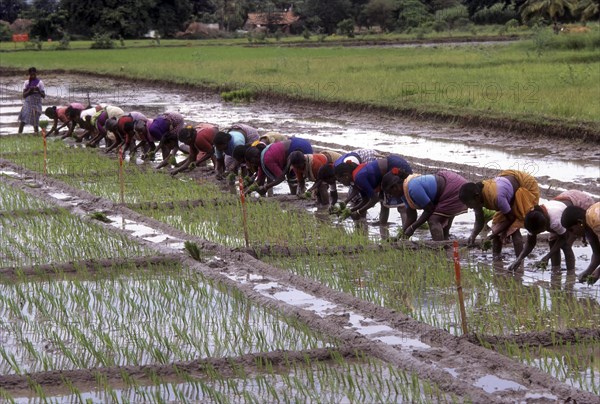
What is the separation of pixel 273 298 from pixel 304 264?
0.94 m

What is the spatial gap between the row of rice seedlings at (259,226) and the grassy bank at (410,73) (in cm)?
543

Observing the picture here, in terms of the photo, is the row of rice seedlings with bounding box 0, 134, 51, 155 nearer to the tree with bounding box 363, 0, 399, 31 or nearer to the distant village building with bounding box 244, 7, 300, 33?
the tree with bounding box 363, 0, 399, 31

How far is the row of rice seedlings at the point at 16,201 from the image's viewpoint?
972 cm

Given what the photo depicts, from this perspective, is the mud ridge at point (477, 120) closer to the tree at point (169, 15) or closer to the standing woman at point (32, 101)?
the standing woman at point (32, 101)

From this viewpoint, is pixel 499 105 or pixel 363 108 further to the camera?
pixel 363 108

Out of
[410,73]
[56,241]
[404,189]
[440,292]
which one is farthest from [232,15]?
[440,292]

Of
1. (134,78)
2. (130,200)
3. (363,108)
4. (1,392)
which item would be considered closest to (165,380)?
(1,392)

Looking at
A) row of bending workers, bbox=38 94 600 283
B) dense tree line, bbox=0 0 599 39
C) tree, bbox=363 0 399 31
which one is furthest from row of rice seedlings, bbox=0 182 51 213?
tree, bbox=363 0 399 31

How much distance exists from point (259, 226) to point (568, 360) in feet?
13.0

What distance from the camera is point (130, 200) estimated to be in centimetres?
1011

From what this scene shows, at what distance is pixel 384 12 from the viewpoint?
51.6 metres

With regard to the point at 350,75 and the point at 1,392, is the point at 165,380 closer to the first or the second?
the point at 1,392

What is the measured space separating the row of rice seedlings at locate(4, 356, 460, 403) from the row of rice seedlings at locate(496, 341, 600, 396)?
1.87 ft

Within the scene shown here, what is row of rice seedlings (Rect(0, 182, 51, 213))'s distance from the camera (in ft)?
31.9
